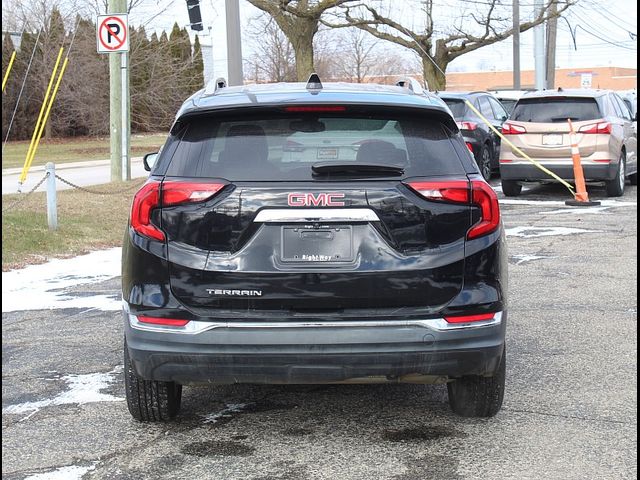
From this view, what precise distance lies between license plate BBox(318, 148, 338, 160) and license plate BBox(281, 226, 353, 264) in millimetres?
367

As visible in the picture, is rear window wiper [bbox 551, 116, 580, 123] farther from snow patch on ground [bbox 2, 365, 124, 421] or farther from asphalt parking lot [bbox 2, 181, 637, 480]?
snow patch on ground [bbox 2, 365, 124, 421]

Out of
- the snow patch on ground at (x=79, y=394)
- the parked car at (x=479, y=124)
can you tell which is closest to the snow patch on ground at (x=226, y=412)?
the snow patch on ground at (x=79, y=394)

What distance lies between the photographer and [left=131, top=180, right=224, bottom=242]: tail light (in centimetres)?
430

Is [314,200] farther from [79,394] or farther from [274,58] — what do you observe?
[274,58]

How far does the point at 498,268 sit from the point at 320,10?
22556 mm

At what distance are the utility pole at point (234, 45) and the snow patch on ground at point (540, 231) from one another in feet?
18.0

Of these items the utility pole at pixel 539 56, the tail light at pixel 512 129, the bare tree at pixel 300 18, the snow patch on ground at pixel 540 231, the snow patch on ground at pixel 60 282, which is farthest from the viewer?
the utility pole at pixel 539 56

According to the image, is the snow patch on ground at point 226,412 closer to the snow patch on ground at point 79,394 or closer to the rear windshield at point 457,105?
the snow patch on ground at point 79,394

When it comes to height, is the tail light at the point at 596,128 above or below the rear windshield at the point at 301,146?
below

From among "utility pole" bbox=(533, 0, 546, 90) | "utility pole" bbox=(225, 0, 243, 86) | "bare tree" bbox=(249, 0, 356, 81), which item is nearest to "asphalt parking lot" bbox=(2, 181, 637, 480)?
"utility pole" bbox=(225, 0, 243, 86)

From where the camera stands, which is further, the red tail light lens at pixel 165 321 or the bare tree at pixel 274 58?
the bare tree at pixel 274 58

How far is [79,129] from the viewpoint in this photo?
45.5 metres

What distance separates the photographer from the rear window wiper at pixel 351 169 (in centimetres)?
434

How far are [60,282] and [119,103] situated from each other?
8881 millimetres
